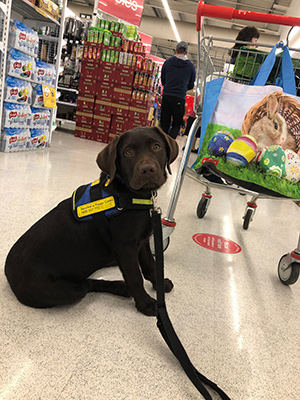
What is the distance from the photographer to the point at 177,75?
15.9 ft

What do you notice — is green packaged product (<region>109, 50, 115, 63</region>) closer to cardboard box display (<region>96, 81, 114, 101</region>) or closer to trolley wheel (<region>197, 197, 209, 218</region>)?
cardboard box display (<region>96, 81, 114, 101</region>)

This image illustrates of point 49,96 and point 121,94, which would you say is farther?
point 121,94

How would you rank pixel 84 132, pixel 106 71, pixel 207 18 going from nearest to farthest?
pixel 106 71, pixel 84 132, pixel 207 18

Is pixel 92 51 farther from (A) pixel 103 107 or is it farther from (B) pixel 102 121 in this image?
(B) pixel 102 121

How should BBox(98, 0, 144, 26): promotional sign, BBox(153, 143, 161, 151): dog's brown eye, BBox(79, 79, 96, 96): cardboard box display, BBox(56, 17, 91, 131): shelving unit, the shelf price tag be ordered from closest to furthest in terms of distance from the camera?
BBox(153, 143, 161, 151): dog's brown eye
the shelf price tag
BBox(79, 79, 96, 96): cardboard box display
BBox(56, 17, 91, 131): shelving unit
BBox(98, 0, 144, 26): promotional sign

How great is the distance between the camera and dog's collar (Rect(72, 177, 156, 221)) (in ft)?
3.85

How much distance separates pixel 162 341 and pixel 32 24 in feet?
15.8

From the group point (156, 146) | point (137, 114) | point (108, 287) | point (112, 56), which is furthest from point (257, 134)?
point (112, 56)

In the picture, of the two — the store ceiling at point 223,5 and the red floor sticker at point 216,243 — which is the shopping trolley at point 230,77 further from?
the store ceiling at point 223,5

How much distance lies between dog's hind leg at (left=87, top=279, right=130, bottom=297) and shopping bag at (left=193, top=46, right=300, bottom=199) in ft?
2.39

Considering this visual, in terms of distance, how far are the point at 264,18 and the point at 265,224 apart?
6.13 feet

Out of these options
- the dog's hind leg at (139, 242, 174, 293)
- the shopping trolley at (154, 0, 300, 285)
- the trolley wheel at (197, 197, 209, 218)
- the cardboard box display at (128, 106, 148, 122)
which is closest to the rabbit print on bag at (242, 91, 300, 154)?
the shopping trolley at (154, 0, 300, 285)

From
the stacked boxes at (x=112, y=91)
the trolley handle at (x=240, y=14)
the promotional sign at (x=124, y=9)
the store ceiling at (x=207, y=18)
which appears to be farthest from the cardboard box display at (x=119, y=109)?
the store ceiling at (x=207, y=18)

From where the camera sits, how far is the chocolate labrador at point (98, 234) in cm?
114
